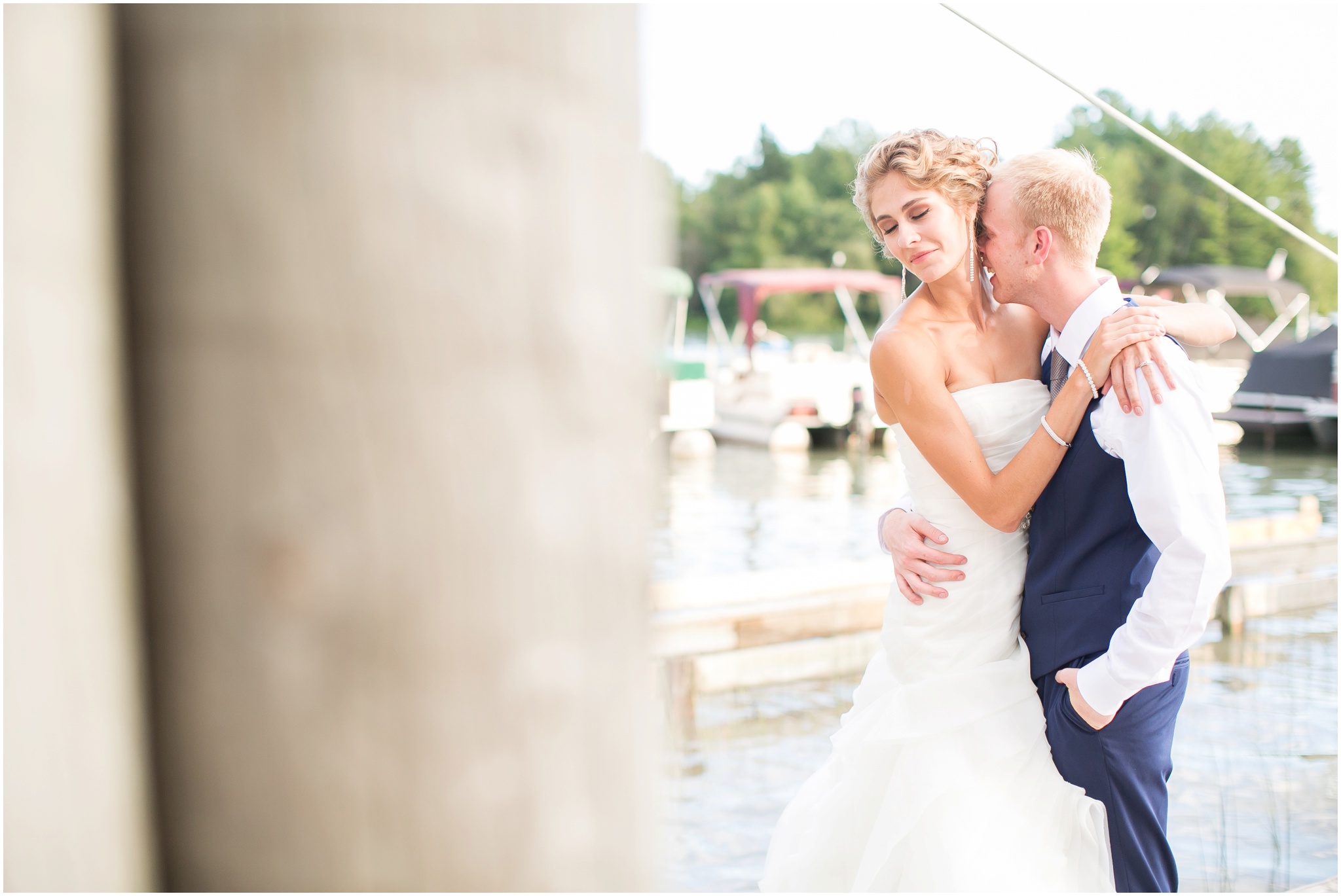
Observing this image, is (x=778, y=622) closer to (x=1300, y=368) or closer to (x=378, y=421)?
(x=378, y=421)

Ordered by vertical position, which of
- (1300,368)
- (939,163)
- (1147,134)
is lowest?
(1300,368)

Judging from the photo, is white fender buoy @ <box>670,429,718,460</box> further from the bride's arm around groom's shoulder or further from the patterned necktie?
the bride's arm around groom's shoulder

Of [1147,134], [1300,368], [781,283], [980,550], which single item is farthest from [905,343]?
[781,283]

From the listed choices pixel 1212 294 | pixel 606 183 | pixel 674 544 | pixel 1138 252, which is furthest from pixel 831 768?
pixel 1138 252

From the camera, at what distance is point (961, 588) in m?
2.39

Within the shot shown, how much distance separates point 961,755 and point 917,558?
17.1 inches

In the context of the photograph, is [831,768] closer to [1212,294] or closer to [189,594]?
[189,594]

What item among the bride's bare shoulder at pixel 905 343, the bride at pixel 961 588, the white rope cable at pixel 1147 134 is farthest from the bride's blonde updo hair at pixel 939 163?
the white rope cable at pixel 1147 134

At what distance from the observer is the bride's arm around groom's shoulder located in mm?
1913

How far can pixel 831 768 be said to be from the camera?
2.65 m

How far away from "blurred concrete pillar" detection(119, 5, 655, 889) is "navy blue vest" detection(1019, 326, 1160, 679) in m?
1.64

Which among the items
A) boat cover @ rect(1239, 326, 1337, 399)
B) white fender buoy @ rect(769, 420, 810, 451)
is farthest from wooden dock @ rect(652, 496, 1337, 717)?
boat cover @ rect(1239, 326, 1337, 399)

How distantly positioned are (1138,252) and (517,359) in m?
46.9

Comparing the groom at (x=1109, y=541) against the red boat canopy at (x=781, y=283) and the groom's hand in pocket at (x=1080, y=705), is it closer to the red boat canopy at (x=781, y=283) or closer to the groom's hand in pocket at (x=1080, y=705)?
the groom's hand in pocket at (x=1080, y=705)
